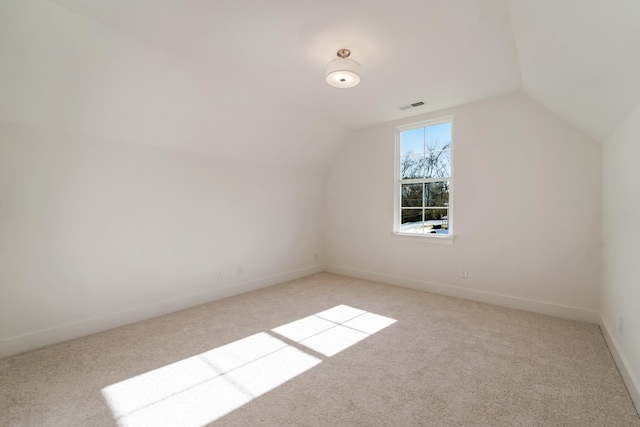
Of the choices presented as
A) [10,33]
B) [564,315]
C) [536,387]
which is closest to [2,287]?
[10,33]

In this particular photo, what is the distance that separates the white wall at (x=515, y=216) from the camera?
3.12 m

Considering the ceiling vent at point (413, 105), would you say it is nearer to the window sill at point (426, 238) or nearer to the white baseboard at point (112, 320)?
the window sill at point (426, 238)

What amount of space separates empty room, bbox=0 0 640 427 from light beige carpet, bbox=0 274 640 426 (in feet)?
0.07

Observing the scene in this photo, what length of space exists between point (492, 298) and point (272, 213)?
129 inches

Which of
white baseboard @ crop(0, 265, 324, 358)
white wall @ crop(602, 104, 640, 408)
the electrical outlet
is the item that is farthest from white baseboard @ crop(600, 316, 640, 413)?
white baseboard @ crop(0, 265, 324, 358)

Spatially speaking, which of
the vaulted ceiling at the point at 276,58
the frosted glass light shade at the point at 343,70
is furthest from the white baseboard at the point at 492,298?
the frosted glass light shade at the point at 343,70

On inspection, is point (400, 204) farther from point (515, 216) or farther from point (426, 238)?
point (515, 216)

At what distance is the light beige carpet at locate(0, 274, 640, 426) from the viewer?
68.8 inches

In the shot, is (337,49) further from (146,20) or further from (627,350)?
(627,350)

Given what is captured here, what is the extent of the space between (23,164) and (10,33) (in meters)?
1.05

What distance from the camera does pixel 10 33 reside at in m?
1.96

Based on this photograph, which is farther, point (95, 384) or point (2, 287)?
point (2, 287)

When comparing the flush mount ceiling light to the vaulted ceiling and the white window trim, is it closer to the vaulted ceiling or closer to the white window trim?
the vaulted ceiling

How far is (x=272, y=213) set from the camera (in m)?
4.64
